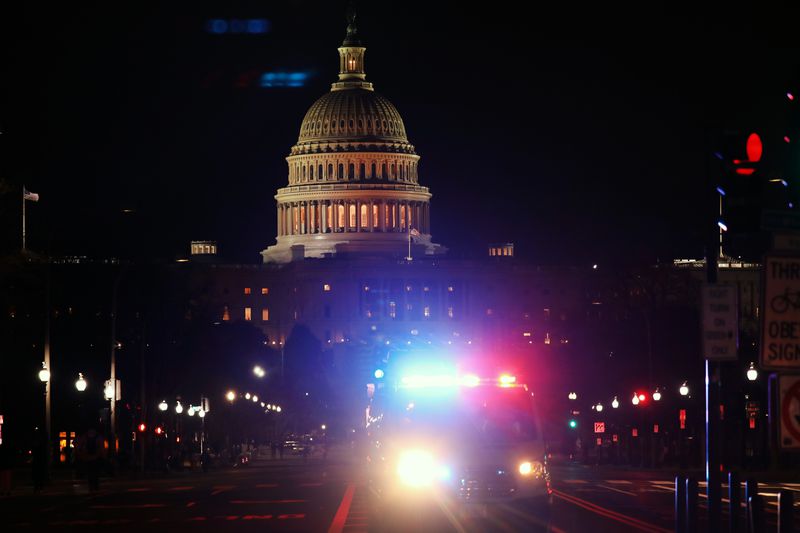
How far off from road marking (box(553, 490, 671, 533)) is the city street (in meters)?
0.02

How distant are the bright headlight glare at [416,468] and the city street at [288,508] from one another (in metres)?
1.12

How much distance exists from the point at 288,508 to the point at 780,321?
2750 centimetres

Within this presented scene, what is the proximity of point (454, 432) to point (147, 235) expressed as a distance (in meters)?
67.0

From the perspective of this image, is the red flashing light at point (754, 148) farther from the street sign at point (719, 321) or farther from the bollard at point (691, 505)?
the bollard at point (691, 505)

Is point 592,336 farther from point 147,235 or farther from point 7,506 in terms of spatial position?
point 7,506

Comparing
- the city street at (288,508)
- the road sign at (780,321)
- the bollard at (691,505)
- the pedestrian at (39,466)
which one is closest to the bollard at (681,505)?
the bollard at (691,505)

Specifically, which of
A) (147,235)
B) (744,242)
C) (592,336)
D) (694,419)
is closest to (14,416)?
(147,235)

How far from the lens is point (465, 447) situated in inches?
1190

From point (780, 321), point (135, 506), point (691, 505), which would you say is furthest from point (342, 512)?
point (780, 321)

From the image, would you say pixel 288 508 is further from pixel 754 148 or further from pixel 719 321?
pixel 754 148

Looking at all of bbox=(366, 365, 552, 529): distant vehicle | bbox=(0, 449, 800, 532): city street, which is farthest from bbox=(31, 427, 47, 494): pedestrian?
bbox=(366, 365, 552, 529): distant vehicle

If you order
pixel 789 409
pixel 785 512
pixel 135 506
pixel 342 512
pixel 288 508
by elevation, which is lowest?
pixel 135 506

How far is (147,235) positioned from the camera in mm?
95875

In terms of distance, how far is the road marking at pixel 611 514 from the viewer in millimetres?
33062
